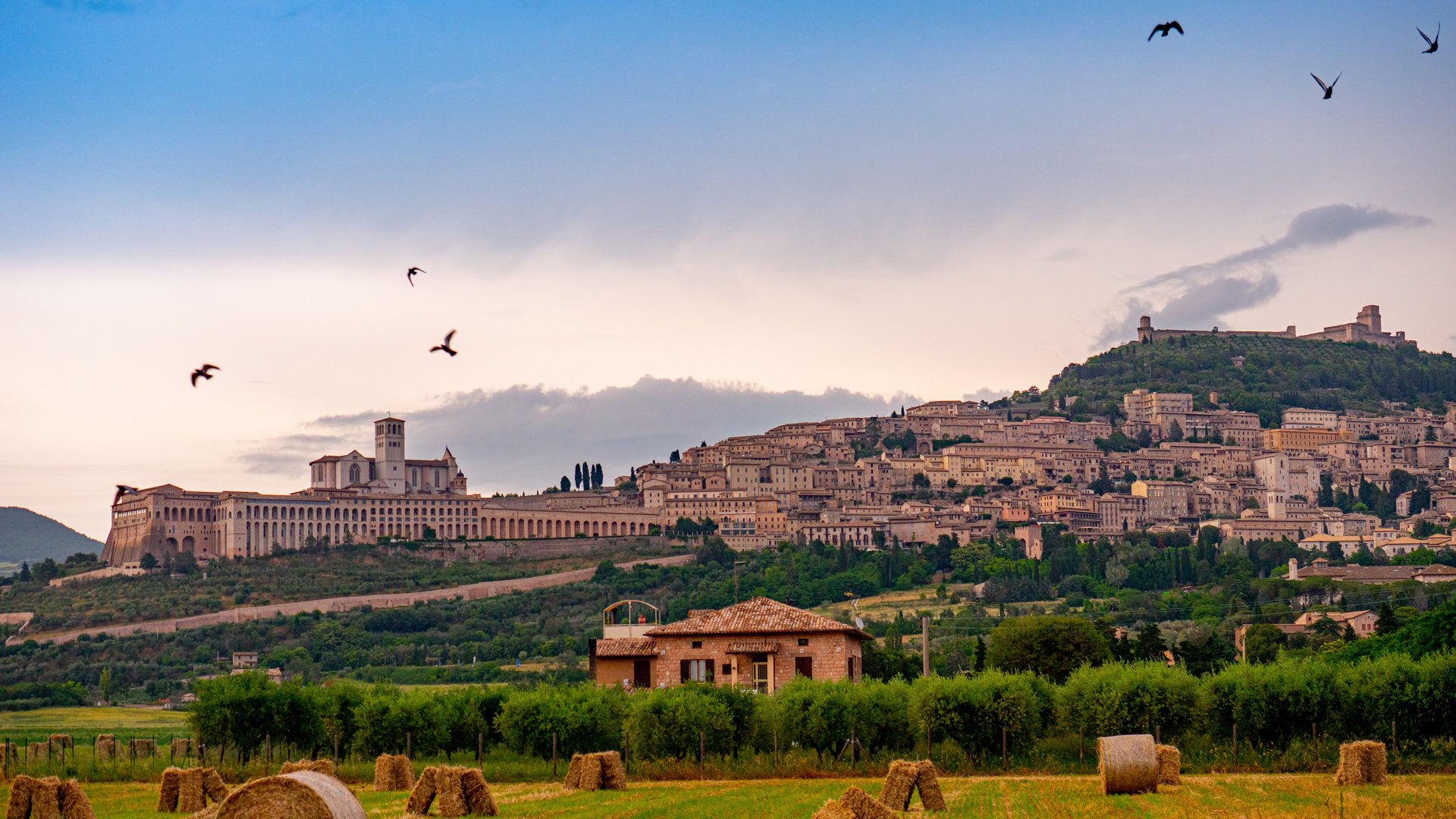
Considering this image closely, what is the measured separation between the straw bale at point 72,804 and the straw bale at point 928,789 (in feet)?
35.7

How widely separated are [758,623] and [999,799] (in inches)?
630

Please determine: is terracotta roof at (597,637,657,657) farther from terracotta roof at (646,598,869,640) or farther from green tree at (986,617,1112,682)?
green tree at (986,617,1112,682)

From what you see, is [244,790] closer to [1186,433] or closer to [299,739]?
[299,739]

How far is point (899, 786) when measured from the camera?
79.2ft

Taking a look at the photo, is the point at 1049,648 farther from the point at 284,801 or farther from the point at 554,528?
the point at 554,528

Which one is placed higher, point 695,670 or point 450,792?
point 695,670

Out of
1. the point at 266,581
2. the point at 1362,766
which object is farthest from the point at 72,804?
the point at 266,581

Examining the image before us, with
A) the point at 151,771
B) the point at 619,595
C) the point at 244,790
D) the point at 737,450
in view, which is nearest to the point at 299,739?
the point at 151,771

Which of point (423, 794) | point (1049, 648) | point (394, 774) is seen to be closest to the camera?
point (423, 794)

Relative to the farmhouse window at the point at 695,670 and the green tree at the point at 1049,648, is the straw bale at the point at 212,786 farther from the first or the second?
the green tree at the point at 1049,648

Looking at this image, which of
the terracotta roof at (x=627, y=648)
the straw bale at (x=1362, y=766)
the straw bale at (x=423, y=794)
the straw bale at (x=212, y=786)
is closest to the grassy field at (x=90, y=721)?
the terracotta roof at (x=627, y=648)

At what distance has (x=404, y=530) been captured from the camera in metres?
144

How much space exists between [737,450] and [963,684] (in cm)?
13986

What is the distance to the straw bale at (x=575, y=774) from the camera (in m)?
28.8
